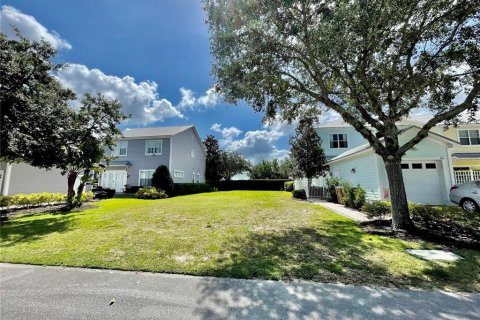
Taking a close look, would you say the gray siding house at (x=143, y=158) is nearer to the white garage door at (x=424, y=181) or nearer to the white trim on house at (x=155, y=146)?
the white trim on house at (x=155, y=146)

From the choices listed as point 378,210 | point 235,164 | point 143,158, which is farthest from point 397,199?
point 235,164

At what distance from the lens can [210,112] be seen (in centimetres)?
2242

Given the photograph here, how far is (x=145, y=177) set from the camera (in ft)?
88.8

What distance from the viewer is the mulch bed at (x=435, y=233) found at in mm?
6722

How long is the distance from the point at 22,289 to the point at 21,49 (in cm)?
1241

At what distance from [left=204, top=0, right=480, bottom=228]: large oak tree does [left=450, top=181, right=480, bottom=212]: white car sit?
4.97 m

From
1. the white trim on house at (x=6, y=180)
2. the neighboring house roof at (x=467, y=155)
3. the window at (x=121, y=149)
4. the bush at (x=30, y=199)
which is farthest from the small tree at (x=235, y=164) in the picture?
the neighboring house roof at (x=467, y=155)

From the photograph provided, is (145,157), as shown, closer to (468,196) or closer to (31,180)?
(31,180)

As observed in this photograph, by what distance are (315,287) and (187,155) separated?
2840 centimetres

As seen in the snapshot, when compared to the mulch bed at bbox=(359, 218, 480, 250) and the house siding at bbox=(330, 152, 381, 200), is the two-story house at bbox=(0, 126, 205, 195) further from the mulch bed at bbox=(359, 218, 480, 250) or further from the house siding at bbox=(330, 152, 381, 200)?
the mulch bed at bbox=(359, 218, 480, 250)

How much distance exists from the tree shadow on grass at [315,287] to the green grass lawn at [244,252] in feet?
0.08

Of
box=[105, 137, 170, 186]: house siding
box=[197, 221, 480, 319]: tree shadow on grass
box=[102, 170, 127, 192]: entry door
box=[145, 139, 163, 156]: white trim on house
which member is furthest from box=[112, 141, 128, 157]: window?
box=[197, 221, 480, 319]: tree shadow on grass

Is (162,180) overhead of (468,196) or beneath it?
overhead

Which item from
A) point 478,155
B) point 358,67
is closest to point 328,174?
point 478,155
